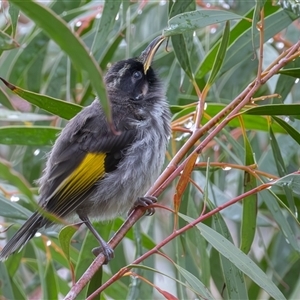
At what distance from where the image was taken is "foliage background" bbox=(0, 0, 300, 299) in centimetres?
A: 203

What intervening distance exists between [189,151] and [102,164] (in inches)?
12.0

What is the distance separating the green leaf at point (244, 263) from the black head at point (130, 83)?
93cm

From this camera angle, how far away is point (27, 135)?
8.12ft

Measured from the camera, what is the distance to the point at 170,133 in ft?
8.05

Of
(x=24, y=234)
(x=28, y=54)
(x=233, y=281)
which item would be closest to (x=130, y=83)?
(x=28, y=54)

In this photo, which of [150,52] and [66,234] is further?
[150,52]

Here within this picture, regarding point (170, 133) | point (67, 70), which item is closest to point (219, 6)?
point (67, 70)

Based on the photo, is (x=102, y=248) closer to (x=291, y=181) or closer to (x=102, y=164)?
(x=102, y=164)

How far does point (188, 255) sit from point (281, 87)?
858 mm

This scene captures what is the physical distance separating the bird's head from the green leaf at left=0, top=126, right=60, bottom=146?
272 millimetres

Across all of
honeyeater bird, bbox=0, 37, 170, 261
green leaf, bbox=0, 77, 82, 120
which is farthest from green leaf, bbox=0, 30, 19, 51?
honeyeater bird, bbox=0, 37, 170, 261

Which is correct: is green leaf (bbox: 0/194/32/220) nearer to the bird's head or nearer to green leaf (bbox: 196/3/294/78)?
the bird's head

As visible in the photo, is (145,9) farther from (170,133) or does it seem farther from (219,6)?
(170,133)

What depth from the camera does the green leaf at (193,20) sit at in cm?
184
